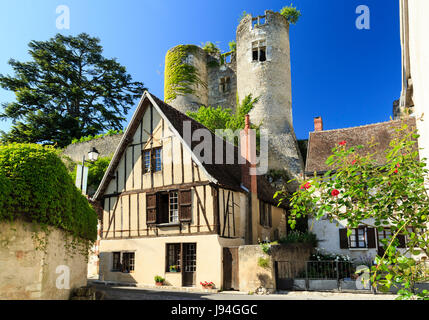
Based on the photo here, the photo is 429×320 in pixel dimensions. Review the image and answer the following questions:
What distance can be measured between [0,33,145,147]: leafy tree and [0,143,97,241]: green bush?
2277 cm

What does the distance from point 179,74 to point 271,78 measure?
841 centimetres

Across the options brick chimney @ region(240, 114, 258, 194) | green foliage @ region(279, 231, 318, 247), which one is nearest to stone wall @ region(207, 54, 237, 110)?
brick chimney @ region(240, 114, 258, 194)

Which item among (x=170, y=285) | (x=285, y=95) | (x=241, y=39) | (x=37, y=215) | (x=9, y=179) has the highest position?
(x=241, y=39)

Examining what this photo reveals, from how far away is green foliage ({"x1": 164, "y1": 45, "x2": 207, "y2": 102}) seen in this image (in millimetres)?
30938

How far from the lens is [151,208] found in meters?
13.9

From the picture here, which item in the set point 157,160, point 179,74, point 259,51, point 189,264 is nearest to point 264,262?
point 189,264

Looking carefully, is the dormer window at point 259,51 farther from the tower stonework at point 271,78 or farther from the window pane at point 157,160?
the window pane at point 157,160

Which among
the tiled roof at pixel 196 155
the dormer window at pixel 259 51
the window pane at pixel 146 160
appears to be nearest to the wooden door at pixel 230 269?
the tiled roof at pixel 196 155

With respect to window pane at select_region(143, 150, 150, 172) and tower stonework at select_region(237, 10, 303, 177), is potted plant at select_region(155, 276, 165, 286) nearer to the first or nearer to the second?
window pane at select_region(143, 150, 150, 172)

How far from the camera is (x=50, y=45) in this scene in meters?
30.5

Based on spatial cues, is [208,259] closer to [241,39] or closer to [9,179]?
[9,179]
